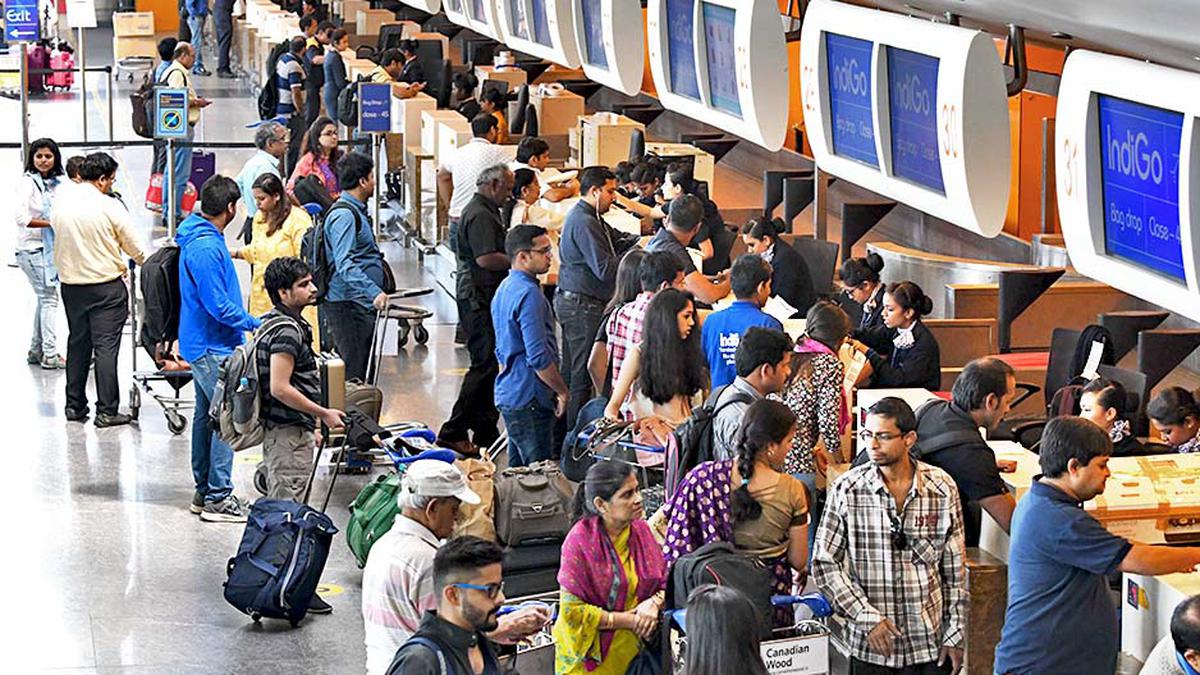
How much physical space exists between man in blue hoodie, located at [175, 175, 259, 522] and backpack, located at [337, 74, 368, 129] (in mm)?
8688

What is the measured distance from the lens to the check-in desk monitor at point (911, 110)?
197 inches

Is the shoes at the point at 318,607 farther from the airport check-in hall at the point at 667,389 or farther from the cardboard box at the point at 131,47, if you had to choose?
the cardboard box at the point at 131,47

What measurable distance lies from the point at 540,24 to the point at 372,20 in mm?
16822

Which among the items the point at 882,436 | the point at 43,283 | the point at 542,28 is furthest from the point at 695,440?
the point at 43,283

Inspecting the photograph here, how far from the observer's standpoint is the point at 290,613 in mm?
7906

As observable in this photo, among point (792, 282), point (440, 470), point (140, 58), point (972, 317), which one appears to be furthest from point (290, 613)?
point (140, 58)

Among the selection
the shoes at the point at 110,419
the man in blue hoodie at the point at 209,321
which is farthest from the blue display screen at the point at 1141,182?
the shoes at the point at 110,419

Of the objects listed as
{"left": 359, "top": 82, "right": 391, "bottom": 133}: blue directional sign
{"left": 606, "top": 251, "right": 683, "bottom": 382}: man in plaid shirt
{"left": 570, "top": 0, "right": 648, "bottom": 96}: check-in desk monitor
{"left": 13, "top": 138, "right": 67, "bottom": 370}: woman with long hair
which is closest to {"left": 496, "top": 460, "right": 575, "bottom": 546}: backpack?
{"left": 606, "top": 251, "right": 683, "bottom": 382}: man in plaid shirt

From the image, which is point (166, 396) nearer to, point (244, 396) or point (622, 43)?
point (244, 396)

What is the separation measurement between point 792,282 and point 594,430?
2819 millimetres

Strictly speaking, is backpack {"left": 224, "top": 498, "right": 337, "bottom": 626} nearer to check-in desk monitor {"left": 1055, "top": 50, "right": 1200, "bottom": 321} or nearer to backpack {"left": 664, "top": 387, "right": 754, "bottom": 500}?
backpack {"left": 664, "top": 387, "right": 754, "bottom": 500}

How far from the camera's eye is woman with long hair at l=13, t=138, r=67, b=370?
471 inches

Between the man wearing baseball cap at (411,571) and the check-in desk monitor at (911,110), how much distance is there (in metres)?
1.60

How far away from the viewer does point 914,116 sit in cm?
541
